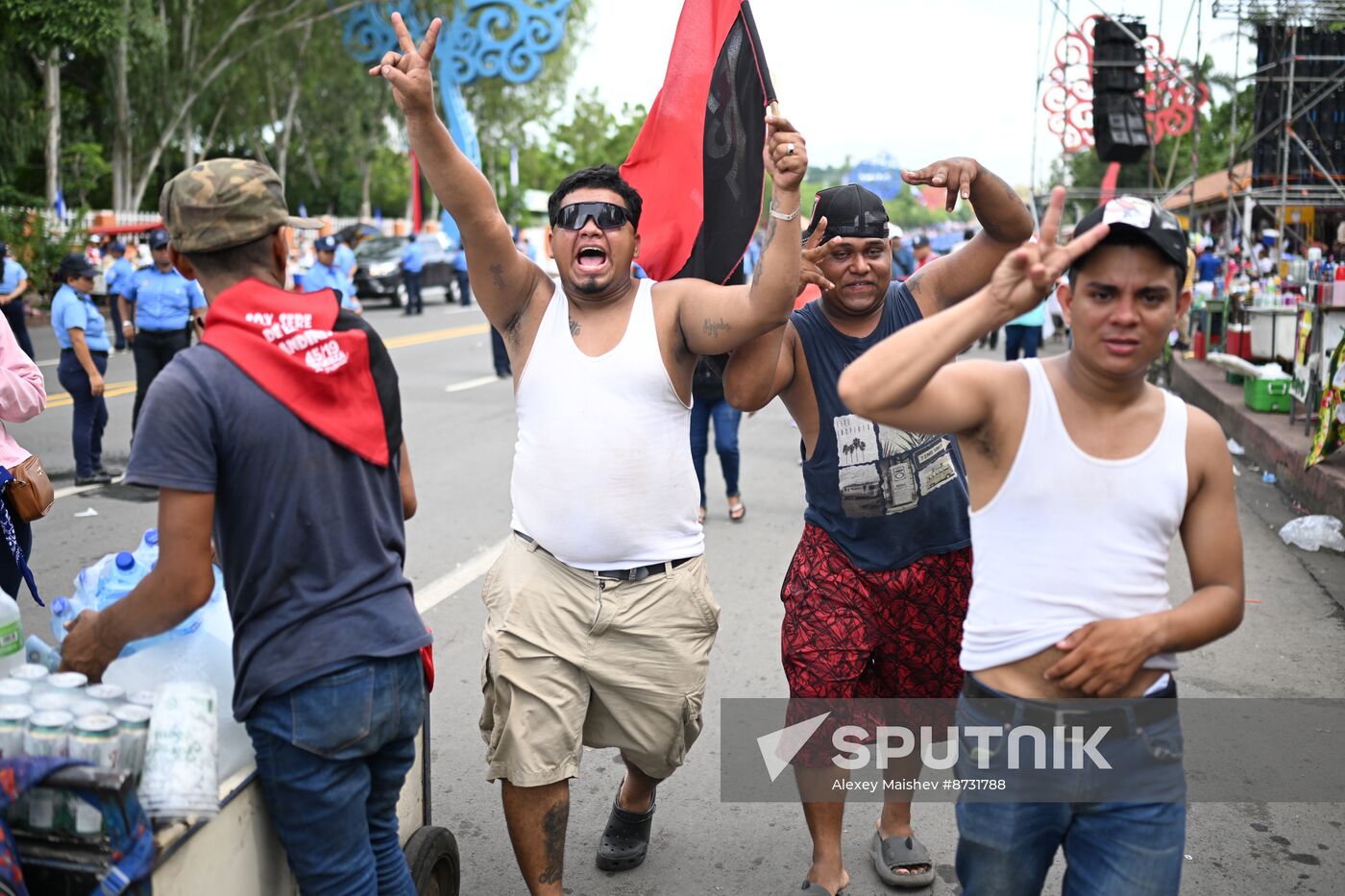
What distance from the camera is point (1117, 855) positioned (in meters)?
2.45

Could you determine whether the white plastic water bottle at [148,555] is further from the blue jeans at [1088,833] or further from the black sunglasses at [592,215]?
the blue jeans at [1088,833]

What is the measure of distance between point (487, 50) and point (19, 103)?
12403mm

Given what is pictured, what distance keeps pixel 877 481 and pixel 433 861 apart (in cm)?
159

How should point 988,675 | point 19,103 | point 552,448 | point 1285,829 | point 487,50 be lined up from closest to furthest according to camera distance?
point 988,675 → point 552,448 → point 1285,829 → point 19,103 → point 487,50

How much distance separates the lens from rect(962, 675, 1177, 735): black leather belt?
96.8 inches

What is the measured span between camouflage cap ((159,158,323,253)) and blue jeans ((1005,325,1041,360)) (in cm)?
1047

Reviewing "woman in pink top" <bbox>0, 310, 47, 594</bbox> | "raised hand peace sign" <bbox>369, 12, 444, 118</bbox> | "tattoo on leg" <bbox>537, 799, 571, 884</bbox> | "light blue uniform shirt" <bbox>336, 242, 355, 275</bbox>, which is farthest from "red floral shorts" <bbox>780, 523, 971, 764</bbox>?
"light blue uniform shirt" <bbox>336, 242, 355, 275</bbox>

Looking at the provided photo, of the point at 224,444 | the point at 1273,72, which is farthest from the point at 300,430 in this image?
the point at 1273,72

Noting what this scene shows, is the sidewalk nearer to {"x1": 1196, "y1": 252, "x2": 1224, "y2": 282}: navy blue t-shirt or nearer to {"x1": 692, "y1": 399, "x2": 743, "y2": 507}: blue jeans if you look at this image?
{"x1": 692, "y1": 399, "x2": 743, "y2": 507}: blue jeans

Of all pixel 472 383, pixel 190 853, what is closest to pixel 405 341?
pixel 472 383

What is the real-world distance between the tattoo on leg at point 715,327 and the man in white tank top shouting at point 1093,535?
960 millimetres

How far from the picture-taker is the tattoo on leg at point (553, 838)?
136 inches

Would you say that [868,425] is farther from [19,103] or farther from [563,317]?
[19,103]

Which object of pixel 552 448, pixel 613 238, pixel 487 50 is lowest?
pixel 552 448
